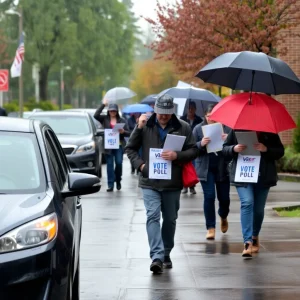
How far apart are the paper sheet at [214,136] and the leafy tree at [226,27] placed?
1033cm

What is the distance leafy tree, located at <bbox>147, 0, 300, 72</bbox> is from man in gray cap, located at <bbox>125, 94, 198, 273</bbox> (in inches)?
483

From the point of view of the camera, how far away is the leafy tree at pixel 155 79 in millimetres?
75812

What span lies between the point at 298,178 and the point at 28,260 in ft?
54.6

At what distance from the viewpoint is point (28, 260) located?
228 inches

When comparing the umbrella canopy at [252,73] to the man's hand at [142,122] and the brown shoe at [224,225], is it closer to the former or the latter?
the man's hand at [142,122]

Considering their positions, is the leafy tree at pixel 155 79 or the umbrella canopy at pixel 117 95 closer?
the umbrella canopy at pixel 117 95

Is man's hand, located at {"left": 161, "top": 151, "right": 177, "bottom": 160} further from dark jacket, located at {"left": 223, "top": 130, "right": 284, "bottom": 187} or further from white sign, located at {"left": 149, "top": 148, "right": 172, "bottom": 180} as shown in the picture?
dark jacket, located at {"left": 223, "top": 130, "right": 284, "bottom": 187}

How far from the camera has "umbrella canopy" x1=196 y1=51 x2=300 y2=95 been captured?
1036 centimetres

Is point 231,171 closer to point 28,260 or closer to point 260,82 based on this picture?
point 260,82

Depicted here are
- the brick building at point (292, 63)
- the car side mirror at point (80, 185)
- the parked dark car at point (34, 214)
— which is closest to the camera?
the parked dark car at point (34, 214)

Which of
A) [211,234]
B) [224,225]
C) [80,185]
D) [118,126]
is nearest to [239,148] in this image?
[211,234]

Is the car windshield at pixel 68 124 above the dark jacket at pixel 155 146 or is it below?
below

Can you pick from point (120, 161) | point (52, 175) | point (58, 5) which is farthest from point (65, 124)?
point (58, 5)

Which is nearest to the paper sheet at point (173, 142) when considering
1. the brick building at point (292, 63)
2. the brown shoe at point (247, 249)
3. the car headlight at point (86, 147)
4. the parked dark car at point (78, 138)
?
the brown shoe at point (247, 249)
